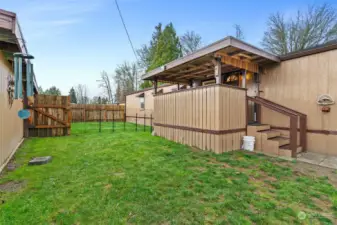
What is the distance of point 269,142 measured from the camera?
15.6 feet

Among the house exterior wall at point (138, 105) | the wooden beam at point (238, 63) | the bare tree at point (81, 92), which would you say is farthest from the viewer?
the bare tree at point (81, 92)

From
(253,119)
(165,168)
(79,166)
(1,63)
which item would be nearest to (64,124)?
(1,63)

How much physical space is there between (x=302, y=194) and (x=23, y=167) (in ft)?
16.7

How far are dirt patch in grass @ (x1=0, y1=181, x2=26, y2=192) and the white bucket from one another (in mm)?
5180

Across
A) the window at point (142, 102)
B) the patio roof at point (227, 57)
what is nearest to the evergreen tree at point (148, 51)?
the window at point (142, 102)

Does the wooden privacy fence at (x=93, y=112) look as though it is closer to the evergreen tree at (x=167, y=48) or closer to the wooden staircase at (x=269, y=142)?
the evergreen tree at (x=167, y=48)

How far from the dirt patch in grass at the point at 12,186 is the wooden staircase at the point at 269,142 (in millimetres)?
5417

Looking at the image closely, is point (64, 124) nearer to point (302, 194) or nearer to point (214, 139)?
point (214, 139)

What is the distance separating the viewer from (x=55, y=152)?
15.9 feet

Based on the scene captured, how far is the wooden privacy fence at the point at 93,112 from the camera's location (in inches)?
606

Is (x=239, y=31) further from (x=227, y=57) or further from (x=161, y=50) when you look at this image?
(x=227, y=57)

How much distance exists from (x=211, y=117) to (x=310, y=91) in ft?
9.58

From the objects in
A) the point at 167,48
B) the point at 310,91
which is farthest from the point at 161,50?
the point at 310,91

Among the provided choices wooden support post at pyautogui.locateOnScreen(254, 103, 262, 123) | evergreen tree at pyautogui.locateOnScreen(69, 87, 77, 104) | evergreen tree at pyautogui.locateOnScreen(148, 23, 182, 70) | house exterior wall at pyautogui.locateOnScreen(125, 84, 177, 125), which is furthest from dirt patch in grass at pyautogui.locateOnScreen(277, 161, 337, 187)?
evergreen tree at pyautogui.locateOnScreen(69, 87, 77, 104)
